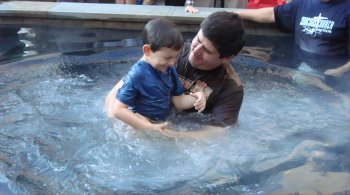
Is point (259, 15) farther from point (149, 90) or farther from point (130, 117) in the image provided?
point (130, 117)

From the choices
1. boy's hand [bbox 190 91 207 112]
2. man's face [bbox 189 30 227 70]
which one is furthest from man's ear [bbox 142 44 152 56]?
boy's hand [bbox 190 91 207 112]

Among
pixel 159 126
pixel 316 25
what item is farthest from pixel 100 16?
pixel 159 126

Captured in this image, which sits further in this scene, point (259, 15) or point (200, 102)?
point (259, 15)

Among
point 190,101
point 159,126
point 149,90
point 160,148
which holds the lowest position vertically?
point 160,148

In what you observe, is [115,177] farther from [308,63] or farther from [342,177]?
[308,63]

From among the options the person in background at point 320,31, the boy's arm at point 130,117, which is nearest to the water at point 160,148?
the boy's arm at point 130,117

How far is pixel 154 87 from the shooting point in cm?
326

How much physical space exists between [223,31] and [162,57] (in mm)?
437

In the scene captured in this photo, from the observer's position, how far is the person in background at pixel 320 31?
5.08 m

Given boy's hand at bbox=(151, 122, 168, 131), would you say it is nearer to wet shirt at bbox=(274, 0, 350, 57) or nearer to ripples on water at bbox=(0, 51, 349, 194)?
ripples on water at bbox=(0, 51, 349, 194)

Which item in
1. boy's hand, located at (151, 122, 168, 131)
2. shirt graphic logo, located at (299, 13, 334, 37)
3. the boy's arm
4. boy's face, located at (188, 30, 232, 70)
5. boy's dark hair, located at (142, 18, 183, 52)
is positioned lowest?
boy's hand, located at (151, 122, 168, 131)

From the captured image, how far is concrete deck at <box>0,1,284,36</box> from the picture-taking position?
5.85m

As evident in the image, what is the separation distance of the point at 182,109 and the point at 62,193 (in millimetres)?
1065

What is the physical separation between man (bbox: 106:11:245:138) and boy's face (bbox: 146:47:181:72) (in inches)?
9.6
